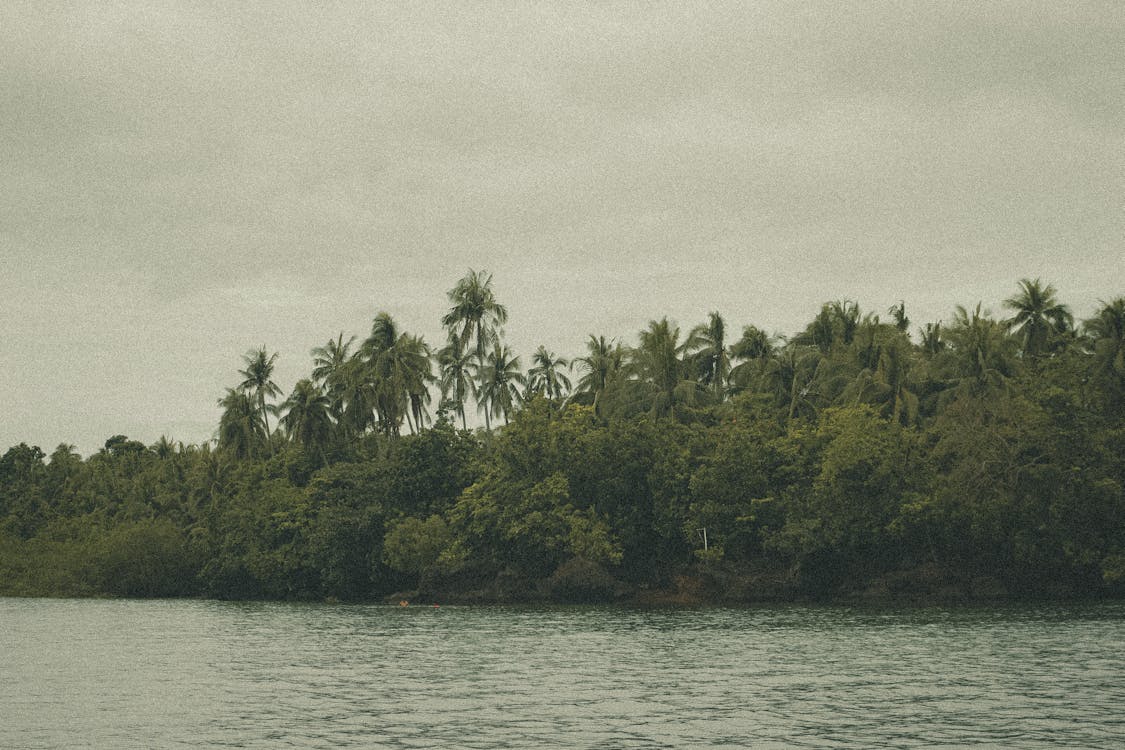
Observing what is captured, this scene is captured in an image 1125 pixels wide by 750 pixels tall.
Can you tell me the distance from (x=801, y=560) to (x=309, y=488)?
4126 centimetres

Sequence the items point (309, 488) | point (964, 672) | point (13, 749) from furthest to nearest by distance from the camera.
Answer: point (309, 488) < point (964, 672) < point (13, 749)

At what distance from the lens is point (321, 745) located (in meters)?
21.0

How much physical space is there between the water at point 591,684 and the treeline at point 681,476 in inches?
385

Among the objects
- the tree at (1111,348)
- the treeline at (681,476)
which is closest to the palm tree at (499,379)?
the treeline at (681,476)

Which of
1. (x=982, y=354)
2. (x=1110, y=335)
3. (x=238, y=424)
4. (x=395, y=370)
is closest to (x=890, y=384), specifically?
(x=982, y=354)

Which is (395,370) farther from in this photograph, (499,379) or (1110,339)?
(1110,339)

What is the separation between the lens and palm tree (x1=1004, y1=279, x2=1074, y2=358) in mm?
78062

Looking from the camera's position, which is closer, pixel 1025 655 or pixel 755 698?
pixel 755 698

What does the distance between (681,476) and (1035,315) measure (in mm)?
28294

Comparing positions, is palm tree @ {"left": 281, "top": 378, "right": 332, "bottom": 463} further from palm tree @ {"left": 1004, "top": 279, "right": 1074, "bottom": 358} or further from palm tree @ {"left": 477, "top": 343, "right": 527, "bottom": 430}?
palm tree @ {"left": 1004, "top": 279, "right": 1074, "bottom": 358}

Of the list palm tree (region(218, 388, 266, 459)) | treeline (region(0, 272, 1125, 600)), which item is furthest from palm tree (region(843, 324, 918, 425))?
palm tree (region(218, 388, 266, 459))

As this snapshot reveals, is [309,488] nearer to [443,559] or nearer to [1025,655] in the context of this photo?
[443,559]

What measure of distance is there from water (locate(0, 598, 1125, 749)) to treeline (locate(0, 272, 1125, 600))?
978 centimetres

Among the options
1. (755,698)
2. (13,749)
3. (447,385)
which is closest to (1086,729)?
(755,698)
